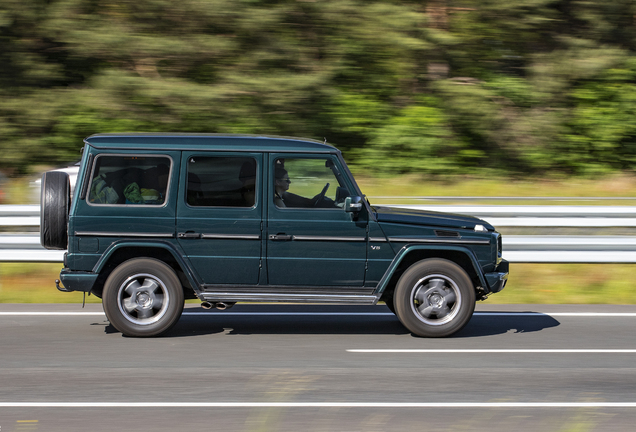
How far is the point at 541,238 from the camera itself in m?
10.2

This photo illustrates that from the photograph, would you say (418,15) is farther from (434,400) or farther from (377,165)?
(434,400)

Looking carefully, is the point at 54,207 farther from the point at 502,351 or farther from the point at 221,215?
the point at 502,351

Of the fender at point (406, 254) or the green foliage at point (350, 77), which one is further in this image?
the green foliage at point (350, 77)

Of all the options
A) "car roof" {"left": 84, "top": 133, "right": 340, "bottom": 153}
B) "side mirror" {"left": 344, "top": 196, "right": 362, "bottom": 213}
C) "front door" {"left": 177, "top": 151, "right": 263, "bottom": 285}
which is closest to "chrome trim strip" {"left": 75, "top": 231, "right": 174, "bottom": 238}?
"front door" {"left": 177, "top": 151, "right": 263, "bottom": 285}

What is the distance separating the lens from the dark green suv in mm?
7281

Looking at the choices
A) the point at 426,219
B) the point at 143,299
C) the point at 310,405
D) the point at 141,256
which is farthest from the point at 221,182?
the point at 310,405

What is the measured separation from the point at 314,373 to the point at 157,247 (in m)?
2.16

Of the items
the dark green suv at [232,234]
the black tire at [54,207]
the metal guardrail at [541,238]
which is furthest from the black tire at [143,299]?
the metal guardrail at [541,238]

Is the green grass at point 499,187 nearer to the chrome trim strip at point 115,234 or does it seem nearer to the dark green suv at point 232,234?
the dark green suv at point 232,234

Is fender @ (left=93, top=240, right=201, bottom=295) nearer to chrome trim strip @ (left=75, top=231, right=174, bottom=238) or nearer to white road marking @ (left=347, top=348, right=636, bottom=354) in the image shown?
chrome trim strip @ (left=75, top=231, right=174, bottom=238)

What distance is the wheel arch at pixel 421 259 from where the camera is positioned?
7.43 metres

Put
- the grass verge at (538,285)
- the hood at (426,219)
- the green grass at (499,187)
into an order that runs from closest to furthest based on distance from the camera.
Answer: the hood at (426,219)
the grass verge at (538,285)
the green grass at (499,187)

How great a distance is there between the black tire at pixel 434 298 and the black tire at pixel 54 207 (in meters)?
3.35

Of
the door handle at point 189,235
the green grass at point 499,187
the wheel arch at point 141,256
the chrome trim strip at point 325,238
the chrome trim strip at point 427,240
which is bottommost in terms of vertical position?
the wheel arch at point 141,256
